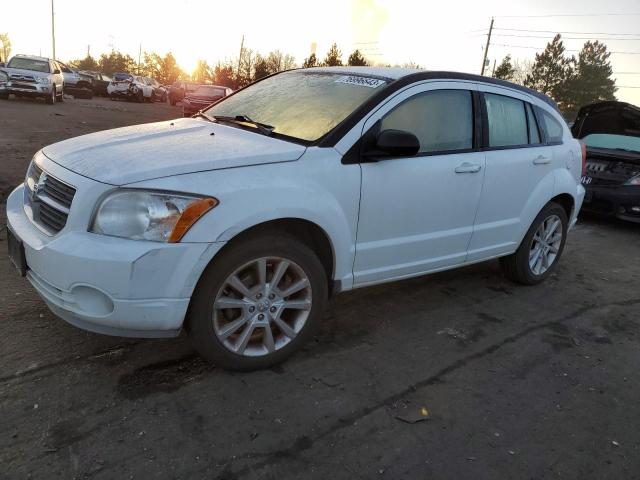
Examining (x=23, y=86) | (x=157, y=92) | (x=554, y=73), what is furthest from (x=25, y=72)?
(x=554, y=73)

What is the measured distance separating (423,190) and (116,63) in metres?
85.0

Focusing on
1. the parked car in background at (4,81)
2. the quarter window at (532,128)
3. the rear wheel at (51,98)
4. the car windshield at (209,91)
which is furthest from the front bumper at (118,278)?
the parked car in background at (4,81)

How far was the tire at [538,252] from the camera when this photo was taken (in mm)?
4727

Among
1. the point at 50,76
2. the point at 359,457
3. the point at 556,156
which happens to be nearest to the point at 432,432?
the point at 359,457

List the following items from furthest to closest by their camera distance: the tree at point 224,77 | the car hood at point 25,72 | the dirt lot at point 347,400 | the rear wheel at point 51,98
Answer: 1. the tree at point 224,77
2. the rear wheel at point 51,98
3. the car hood at point 25,72
4. the dirt lot at point 347,400

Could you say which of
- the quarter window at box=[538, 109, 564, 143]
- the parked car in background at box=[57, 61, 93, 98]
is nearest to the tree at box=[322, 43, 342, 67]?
the parked car in background at box=[57, 61, 93, 98]

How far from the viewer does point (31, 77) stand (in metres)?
19.5

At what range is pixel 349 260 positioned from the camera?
3311 mm

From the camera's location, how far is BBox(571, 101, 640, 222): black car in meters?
7.52

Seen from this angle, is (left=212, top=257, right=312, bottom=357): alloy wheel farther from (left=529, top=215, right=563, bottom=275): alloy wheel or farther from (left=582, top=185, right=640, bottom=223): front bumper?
(left=582, top=185, right=640, bottom=223): front bumper

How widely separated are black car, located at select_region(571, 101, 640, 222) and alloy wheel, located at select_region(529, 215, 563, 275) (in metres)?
3.19

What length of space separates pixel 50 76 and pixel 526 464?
858 inches

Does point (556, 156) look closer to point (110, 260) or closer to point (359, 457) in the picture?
point (359, 457)

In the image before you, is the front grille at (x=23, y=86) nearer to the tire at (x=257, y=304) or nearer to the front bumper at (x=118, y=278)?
the front bumper at (x=118, y=278)
